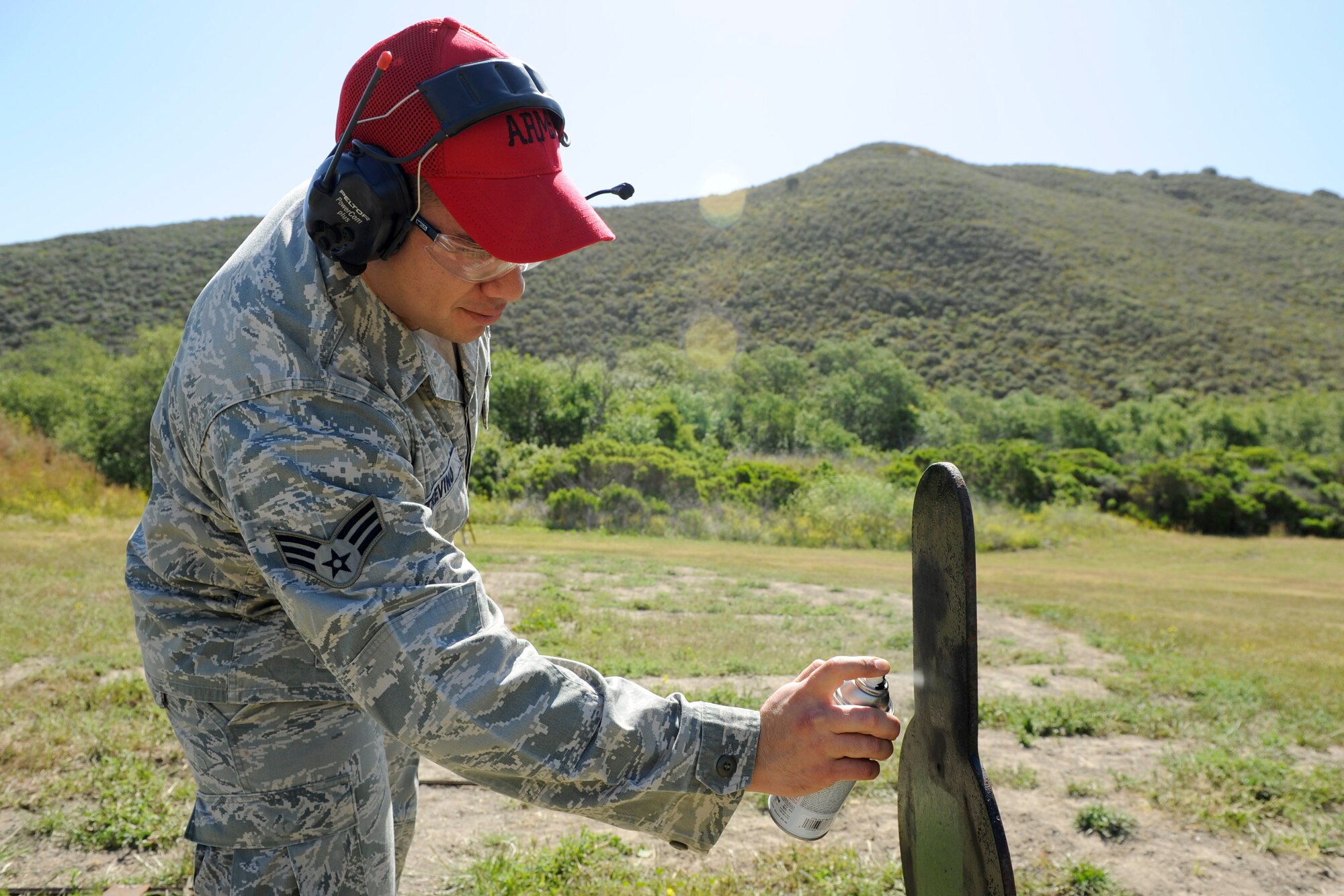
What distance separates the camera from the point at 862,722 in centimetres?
149

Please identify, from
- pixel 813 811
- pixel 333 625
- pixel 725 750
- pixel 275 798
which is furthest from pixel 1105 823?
pixel 333 625

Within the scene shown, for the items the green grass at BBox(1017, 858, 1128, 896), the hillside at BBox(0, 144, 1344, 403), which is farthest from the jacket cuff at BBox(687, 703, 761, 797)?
the hillside at BBox(0, 144, 1344, 403)

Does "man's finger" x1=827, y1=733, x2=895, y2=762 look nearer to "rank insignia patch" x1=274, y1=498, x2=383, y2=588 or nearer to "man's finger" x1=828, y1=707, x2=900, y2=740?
"man's finger" x1=828, y1=707, x2=900, y2=740

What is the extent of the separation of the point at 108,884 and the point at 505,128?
3.07 metres

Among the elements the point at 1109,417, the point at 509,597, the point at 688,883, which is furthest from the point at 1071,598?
the point at 1109,417

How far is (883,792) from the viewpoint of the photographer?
4.17 metres

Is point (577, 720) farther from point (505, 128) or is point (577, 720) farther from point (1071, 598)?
point (1071, 598)

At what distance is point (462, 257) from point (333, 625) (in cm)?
71

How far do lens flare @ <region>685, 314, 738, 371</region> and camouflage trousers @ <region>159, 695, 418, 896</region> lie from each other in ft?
172

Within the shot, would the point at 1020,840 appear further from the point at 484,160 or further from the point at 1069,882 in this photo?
the point at 484,160

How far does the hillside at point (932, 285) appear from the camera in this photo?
54.9 metres

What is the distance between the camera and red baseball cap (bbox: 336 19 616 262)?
156cm

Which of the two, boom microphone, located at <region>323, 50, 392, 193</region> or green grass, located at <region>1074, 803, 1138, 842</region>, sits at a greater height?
boom microphone, located at <region>323, 50, 392, 193</region>

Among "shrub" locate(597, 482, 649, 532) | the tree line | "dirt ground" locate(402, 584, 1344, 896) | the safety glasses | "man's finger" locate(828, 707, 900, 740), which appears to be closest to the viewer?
"man's finger" locate(828, 707, 900, 740)
